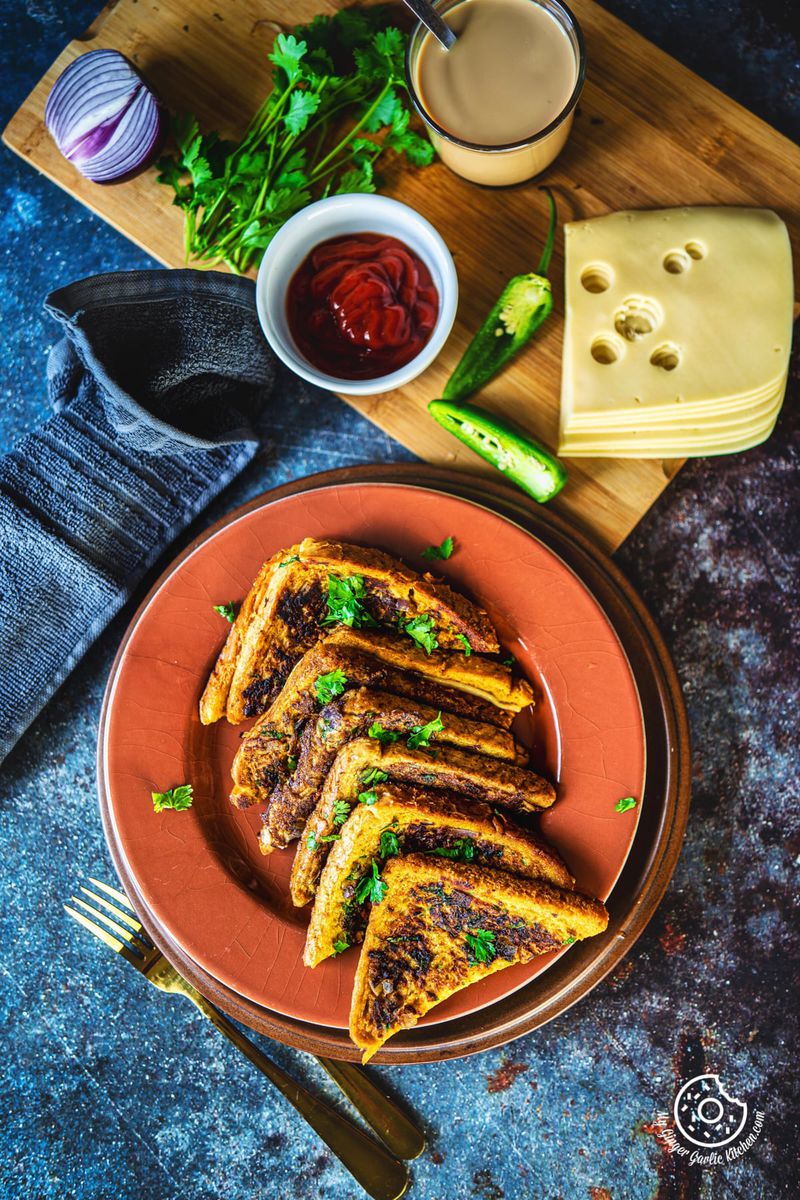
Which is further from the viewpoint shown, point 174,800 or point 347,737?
point 174,800

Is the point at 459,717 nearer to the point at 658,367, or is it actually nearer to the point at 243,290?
the point at 658,367

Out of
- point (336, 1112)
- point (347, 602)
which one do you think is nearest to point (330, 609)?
point (347, 602)

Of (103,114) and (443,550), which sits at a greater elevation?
(103,114)

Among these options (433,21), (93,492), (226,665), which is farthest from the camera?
(93,492)

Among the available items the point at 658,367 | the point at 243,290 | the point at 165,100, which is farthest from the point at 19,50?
the point at 658,367

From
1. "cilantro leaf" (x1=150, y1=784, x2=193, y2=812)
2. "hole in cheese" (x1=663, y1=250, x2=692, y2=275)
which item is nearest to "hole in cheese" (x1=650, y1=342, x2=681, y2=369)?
"hole in cheese" (x1=663, y1=250, x2=692, y2=275)

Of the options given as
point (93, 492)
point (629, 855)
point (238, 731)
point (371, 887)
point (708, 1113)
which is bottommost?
point (708, 1113)

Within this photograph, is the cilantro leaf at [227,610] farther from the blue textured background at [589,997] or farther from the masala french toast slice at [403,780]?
the masala french toast slice at [403,780]

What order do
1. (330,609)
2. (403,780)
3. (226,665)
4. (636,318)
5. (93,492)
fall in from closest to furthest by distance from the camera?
(403,780) → (330,609) → (226,665) → (636,318) → (93,492)

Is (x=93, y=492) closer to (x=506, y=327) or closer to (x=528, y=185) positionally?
(x=506, y=327)
